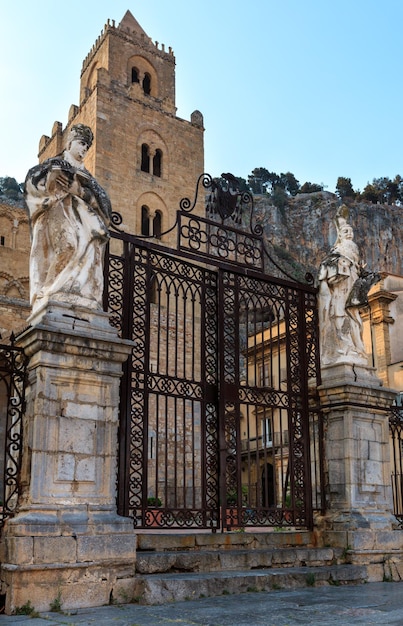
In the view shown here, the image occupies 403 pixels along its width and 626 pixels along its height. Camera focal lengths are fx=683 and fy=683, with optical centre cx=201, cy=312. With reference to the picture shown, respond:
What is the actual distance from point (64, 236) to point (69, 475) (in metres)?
2.60

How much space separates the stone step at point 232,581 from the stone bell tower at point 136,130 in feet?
95.4

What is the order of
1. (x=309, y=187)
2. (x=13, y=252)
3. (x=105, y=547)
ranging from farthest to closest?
(x=309, y=187) → (x=13, y=252) → (x=105, y=547)

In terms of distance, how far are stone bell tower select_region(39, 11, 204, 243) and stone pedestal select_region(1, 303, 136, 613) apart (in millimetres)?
29465

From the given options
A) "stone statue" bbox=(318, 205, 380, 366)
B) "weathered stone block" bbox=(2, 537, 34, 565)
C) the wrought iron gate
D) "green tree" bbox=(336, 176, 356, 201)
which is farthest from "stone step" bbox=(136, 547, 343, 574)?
"green tree" bbox=(336, 176, 356, 201)

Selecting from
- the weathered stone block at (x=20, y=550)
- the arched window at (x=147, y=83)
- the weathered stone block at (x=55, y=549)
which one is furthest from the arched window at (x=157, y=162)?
the weathered stone block at (x=20, y=550)

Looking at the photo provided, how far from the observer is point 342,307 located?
10.7 metres

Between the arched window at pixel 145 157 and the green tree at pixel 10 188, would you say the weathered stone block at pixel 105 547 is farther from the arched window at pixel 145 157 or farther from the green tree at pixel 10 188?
the green tree at pixel 10 188

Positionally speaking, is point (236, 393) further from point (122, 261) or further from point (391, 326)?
point (391, 326)

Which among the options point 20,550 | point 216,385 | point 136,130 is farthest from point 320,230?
point 20,550

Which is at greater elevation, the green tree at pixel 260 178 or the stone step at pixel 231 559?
the green tree at pixel 260 178

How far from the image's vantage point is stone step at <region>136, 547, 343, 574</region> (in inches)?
298

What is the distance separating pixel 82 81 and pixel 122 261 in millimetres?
39749

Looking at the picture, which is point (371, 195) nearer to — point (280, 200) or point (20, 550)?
point (280, 200)

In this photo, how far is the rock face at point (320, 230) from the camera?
74.1 meters
